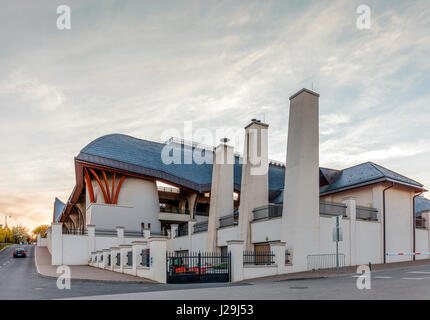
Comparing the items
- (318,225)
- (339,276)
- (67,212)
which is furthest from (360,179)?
(67,212)

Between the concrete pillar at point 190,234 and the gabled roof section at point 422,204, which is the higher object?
the gabled roof section at point 422,204

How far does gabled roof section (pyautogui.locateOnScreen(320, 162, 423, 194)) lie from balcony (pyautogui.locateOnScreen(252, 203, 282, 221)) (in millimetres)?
6309

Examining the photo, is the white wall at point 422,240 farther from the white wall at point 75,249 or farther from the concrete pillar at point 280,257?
the white wall at point 75,249

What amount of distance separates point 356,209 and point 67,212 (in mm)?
59027

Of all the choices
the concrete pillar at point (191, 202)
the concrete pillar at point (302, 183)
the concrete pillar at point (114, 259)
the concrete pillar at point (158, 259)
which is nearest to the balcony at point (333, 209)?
the concrete pillar at point (302, 183)

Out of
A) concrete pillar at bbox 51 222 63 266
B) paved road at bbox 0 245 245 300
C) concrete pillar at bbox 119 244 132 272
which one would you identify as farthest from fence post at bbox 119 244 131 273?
concrete pillar at bbox 51 222 63 266

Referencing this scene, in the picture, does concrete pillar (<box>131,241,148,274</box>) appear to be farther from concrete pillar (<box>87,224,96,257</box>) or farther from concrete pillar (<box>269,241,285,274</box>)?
concrete pillar (<box>87,224,96,257</box>)

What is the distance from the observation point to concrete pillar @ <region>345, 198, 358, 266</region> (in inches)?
883

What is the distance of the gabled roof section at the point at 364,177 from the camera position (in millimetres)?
Result: 25461

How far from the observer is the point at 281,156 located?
2173 inches

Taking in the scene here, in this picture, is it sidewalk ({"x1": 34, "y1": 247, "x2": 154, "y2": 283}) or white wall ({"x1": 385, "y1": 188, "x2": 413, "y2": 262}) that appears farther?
white wall ({"x1": 385, "y1": 188, "x2": 413, "y2": 262})

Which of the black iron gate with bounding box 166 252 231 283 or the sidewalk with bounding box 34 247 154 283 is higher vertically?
the black iron gate with bounding box 166 252 231 283

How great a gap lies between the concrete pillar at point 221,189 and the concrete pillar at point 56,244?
12634 millimetres
